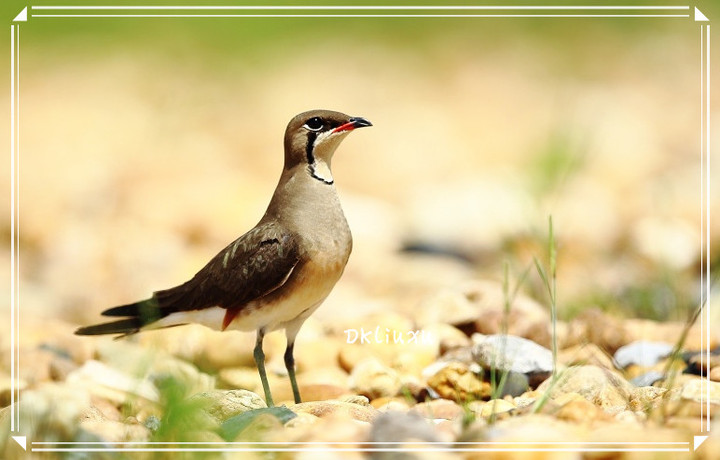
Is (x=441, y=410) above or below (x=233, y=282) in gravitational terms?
below

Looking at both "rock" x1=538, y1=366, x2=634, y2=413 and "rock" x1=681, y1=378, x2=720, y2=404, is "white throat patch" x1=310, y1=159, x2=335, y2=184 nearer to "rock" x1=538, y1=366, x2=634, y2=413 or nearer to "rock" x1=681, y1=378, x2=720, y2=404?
"rock" x1=538, y1=366, x2=634, y2=413

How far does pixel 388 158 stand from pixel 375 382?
7.98 m

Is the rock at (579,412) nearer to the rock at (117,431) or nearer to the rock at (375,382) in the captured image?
the rock at (375,382)

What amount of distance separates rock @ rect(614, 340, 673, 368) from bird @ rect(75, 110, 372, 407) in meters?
1.76

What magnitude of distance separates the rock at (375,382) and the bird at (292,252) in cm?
35

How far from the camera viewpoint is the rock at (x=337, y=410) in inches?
181

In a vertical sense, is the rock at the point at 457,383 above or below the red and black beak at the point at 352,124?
below

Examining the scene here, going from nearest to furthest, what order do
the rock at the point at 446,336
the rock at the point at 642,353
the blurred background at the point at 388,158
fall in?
the rock at the point at 642,353 → the rock at the point at 446,336 → the blurred background at the point at 388,158

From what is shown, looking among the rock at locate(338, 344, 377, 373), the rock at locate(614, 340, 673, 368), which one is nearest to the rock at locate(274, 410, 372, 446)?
the rock at locate(338, 344, 377, 373)

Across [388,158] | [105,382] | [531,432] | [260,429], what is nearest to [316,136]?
[260,429]

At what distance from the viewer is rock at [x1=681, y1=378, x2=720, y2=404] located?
4629 millimetres

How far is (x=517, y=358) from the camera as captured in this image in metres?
5.29

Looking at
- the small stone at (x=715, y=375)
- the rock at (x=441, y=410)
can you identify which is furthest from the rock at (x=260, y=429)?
the small stone at (x=715, y=375)

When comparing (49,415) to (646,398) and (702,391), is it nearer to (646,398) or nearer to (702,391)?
(646,398)
